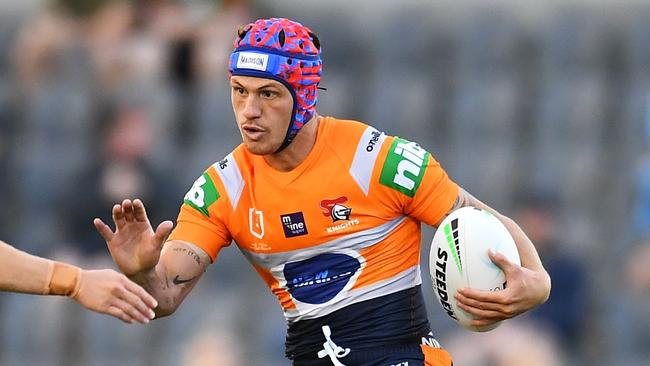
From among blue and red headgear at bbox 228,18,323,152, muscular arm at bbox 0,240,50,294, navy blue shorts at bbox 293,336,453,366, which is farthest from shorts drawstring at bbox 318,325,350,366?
muscular arm at bbox 0,240,50,294

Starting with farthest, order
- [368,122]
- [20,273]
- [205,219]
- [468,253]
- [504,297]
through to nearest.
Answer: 1. [368,122]
2. [205,219]
3. [468,253]
4. [504,297]
5. [20,273]

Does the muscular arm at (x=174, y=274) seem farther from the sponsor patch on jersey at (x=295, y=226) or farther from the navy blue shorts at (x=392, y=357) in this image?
the navy blue shorts at (x=392, y=357)

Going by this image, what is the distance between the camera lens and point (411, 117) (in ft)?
40.4

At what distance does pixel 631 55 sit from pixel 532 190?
167 centimetres

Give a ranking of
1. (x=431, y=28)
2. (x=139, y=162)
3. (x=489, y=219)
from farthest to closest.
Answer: (x=431, y=28) → (x=139, y=162) → (x=489, y=219)

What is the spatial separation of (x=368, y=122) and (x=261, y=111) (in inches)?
225

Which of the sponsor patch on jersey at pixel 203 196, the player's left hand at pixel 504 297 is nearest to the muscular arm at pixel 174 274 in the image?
the sponsor patch on jersey at pixel 203 196

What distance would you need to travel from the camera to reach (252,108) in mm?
6594

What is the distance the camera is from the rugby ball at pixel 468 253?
20.9 ft

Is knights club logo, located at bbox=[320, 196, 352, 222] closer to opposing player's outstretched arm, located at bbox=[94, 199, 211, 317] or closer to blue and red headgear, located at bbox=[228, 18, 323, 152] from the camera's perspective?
blue and red headgear, located at bbox=[228, 18, 323, 152]

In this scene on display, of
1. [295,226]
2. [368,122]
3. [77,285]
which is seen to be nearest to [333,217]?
→ [295,226]

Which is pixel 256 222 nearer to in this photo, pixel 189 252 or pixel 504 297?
pixel 189 252

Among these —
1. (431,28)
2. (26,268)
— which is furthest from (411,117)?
(26,268)

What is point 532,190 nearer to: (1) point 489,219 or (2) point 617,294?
(2) point 617,294
